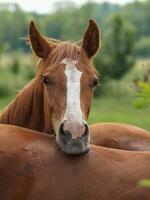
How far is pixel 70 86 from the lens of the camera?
4.61 meters

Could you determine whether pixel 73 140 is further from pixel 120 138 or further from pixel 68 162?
pixel 120 138

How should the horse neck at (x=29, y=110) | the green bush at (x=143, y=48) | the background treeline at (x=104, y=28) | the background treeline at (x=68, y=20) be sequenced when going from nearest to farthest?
1. the horse neck at (x=29, y=110)
2. the background treeline at (x=104, y=28)
3. the green bush at (x=143, y=48)
4. the background treeline at (x=68, y=20)

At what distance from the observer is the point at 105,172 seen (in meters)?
3.87

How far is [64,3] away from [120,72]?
81.9 metres

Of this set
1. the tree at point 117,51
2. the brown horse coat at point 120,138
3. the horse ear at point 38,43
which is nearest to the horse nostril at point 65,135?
the horse ear at point 38,43

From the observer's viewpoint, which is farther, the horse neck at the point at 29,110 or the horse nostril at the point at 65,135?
the horse neck at the point at 29,110

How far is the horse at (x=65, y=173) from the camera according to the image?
12.4 feet

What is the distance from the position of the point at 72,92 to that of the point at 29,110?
2.48 ft

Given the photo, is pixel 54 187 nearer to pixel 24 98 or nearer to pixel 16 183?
pixel 16 183

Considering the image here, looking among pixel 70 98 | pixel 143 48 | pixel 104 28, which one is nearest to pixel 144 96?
pixel 70 98

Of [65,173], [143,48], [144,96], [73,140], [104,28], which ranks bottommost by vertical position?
[143,48]

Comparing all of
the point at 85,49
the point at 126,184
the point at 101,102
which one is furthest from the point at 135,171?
the point at 101,102

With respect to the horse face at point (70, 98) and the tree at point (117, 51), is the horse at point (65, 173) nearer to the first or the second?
the horse face at point (70, 98)

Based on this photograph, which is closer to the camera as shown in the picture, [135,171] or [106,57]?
[135,171]
